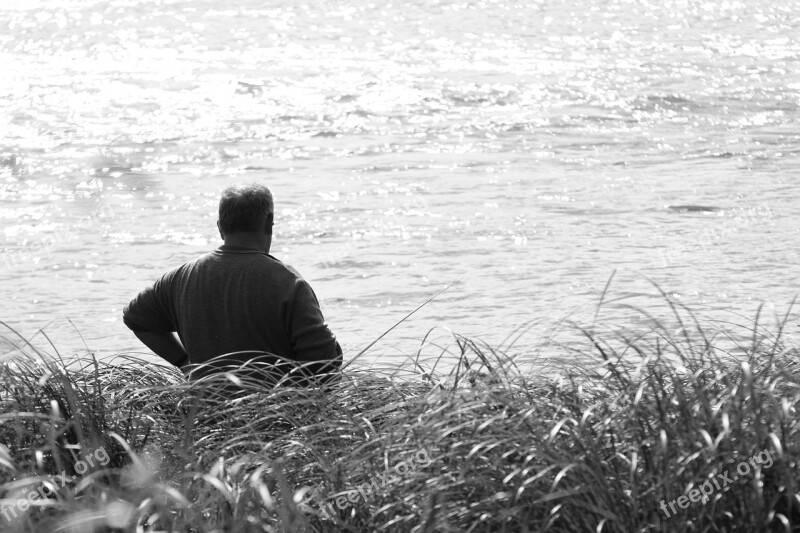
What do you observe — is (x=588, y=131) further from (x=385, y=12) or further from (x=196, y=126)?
(x=385, y=12)

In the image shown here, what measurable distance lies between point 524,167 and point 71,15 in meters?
19.1

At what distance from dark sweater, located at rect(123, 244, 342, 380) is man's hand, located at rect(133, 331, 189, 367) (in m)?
0.28

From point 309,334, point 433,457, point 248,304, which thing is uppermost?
point 248,304

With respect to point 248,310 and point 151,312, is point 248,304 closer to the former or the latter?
point 248,310

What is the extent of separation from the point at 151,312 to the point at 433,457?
174cm

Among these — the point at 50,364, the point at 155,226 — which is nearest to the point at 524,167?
the point at 155,226

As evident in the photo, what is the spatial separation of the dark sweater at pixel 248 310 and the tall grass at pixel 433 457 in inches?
15.1

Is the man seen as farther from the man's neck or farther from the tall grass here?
the tall grass

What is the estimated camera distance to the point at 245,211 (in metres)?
4.94

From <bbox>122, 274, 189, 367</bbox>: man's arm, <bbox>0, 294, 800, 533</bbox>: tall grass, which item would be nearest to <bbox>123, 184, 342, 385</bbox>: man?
<bbox>122, 274, 189, 367</bbox>: man's arm

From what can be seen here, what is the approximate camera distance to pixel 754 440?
11.7 feet

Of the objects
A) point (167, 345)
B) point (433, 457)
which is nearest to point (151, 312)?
point (167, 345)

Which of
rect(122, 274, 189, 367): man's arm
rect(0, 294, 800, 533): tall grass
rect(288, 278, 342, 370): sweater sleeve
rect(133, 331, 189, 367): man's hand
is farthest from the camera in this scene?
rect(133, 331, 189, 367): man's hand

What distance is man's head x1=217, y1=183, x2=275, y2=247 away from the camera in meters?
4.94
